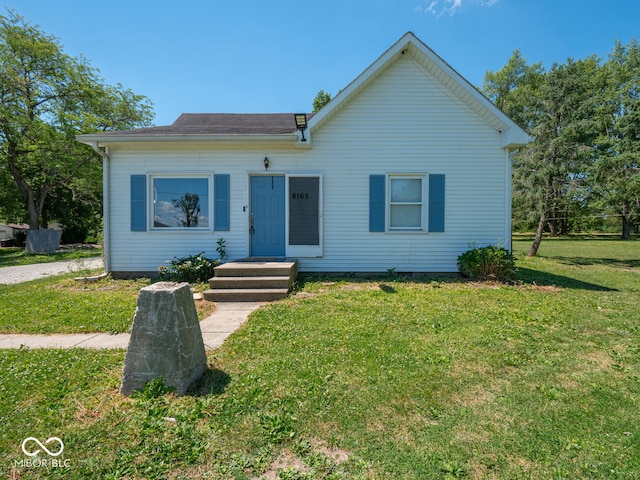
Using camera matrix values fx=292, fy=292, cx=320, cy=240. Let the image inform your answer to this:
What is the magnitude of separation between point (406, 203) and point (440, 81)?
3.17 m

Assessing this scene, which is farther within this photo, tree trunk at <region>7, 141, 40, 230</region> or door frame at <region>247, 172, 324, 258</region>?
tree trunk at <region>7, 141, 40, 230</region>

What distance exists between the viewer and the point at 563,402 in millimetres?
2361

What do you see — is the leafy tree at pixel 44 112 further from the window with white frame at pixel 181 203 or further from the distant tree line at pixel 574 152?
the distant tree line at pixel 574 152

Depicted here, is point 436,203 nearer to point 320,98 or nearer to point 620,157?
point 620,157

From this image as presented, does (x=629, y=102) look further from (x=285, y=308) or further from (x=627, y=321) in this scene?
(x=285, y=308)

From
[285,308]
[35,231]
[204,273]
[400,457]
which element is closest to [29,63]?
Result: [35,231]

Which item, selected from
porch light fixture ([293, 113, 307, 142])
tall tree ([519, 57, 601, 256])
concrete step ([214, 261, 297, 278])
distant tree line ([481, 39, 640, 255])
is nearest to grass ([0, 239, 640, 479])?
concrete step ([214, 261, 297, 278])

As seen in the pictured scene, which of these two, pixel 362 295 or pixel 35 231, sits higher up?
pixel 35 231

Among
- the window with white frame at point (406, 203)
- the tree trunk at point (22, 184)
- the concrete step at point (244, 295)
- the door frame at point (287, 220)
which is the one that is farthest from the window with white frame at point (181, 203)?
the tree trunk at point (22, 184)

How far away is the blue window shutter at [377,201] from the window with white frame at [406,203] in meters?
0.27

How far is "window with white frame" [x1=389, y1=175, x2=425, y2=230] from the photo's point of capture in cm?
766

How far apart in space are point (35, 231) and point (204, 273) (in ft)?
49.7

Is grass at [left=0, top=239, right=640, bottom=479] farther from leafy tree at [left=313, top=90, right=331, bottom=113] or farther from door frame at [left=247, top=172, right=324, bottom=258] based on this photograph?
leafy tree at [left=313, top=90, right=331, bottom=113]

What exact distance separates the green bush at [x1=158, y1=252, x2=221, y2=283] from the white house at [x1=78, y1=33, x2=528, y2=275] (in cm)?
57
